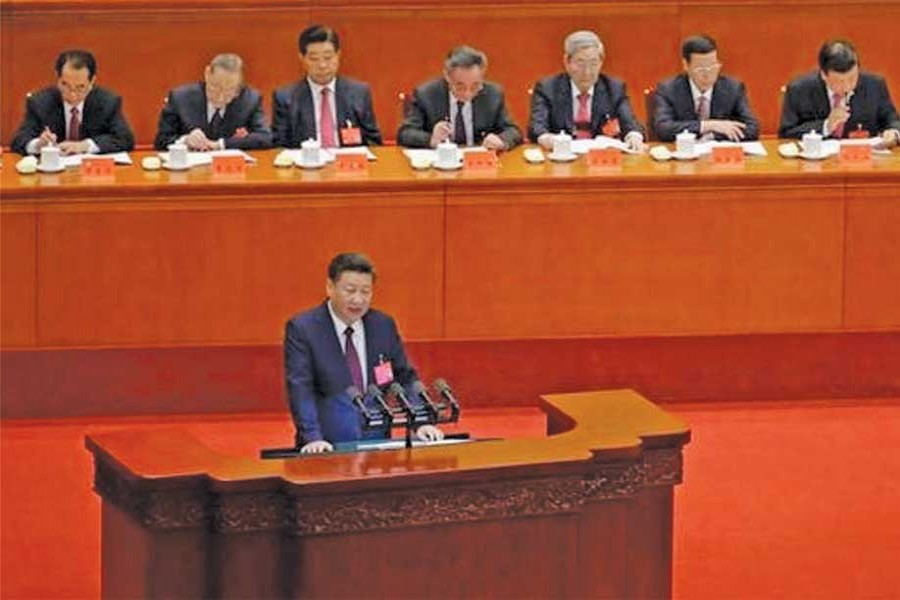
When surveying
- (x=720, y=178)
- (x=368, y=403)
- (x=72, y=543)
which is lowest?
(x=72, y=543)

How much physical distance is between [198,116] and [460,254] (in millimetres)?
1756

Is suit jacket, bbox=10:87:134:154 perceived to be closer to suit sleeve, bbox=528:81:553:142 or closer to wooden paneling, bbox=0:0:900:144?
wooden paneling, bbox=0:0:900:144

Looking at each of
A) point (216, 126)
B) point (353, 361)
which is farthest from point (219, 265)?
point (353, 361)

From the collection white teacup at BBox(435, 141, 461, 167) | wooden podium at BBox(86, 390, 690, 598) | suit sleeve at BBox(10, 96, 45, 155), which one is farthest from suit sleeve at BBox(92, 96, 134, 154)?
wooden podium at BBox(86, 390, 690, 598)

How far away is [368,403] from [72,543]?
126 cm

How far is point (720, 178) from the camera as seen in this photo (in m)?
9.02

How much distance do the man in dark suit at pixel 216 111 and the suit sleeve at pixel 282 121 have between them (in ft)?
0.30

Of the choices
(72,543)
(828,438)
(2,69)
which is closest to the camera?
(72,543)

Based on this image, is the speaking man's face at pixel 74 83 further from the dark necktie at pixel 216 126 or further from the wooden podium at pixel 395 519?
the wooden podium at pixel 395 519

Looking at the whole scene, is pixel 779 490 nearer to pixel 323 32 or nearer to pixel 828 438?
pixel 828 438

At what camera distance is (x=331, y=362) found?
278 inches

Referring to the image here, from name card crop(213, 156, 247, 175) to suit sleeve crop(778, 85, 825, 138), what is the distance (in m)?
2.60

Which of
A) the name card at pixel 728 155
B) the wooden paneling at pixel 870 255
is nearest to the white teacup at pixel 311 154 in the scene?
the name card at pixel 728 155

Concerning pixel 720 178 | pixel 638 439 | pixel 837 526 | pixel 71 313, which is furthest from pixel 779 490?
pixel 71 313
